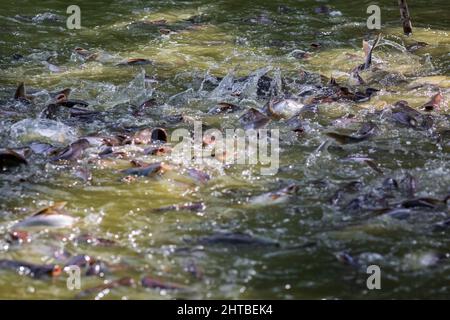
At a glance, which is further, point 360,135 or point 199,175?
point 360,135

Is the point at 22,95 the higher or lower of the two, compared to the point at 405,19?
lower

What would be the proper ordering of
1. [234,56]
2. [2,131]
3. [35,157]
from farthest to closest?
[234,56] → [2,131] → [35,157]

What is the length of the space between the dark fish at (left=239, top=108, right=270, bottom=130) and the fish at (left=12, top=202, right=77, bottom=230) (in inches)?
65.4

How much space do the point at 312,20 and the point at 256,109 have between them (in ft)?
9.73

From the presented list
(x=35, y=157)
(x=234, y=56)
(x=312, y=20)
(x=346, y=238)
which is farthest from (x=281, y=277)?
(x=312, y=20)

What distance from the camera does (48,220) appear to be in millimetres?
3721

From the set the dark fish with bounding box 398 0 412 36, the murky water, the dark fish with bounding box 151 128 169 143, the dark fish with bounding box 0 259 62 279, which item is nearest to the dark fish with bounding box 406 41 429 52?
the murky water

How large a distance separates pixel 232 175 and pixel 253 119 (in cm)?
93

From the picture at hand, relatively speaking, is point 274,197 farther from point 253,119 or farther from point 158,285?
point 253,119

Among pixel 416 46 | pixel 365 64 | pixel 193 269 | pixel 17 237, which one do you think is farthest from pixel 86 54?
pixel 193 269

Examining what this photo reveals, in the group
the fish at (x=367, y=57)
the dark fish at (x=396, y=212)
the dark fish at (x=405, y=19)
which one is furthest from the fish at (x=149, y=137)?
the dark fish at (x=405, y=19)

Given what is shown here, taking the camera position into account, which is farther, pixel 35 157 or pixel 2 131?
pixel 2 131

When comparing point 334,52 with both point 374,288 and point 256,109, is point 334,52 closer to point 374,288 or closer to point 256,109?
point 256,109
